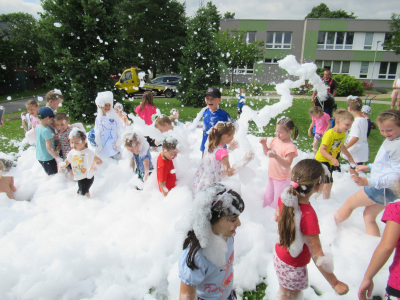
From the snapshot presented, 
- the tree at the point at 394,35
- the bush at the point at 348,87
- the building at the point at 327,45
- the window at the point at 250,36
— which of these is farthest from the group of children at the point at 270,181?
the tree at the point at 394,35

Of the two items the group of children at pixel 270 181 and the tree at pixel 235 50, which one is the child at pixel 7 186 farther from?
the tree at pixel 235 50

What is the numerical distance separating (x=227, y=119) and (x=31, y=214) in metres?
3.40

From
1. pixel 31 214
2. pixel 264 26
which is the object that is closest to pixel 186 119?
Result: pixel 31 214

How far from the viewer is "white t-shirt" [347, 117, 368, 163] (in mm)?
4102

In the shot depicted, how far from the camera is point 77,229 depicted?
11.2ft

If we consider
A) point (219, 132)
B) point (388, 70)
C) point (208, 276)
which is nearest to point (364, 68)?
point (388, 70)

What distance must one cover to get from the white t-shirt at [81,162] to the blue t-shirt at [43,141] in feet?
2.34

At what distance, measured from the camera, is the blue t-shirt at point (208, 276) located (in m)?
1.44

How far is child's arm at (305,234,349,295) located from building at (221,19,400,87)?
92.1 feet

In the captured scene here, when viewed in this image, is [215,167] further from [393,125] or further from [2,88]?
[2,88]

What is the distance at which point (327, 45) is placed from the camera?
2970 cm

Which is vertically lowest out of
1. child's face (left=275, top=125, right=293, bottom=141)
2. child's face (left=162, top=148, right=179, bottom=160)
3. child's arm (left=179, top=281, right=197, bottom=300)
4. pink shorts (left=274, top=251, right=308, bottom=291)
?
pink shorts (left=274, top=251, right=308, bottom=291)

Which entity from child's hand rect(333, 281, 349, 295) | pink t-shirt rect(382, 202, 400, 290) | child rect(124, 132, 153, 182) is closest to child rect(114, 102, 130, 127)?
child rect(124, 132, 153, 182)

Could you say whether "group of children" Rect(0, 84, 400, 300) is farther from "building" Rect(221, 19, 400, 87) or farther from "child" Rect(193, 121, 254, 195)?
"building" Rect(221, 19, 400, 87)
